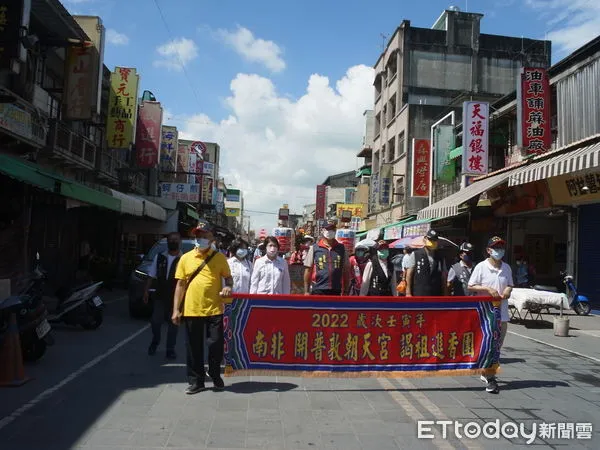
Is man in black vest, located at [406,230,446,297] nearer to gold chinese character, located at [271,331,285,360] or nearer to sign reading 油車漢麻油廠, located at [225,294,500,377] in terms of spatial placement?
→ sign reading 油車漢麻油廠, located at [225,294,500,377]

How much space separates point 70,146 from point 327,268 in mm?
12598

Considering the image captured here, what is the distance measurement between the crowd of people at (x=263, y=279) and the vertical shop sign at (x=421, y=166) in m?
19.3

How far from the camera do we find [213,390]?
5.84m

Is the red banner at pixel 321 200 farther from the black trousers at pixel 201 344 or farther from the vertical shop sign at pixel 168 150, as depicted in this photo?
the black trousers at pixel 201 344

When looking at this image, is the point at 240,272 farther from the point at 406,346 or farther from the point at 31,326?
the point at 406,346

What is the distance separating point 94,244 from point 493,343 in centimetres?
1960

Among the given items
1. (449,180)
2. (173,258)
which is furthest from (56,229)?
(449,180)

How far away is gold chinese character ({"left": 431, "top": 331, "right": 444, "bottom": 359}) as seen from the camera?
609 cm

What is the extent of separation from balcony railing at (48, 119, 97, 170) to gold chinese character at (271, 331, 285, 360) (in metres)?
12.4

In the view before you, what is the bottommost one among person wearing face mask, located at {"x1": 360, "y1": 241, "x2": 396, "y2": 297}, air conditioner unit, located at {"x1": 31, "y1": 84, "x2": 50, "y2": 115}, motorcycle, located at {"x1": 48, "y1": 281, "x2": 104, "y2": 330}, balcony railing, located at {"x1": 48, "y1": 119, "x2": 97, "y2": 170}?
motorcycle, located at {"x1": 48, "y1": 281, "x2": 104, "y2": 330}

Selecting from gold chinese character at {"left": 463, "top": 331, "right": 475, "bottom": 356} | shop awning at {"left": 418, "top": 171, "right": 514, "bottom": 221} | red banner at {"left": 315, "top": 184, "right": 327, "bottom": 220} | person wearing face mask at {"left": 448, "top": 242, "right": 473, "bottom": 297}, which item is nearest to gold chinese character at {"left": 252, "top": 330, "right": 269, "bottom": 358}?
gold chinese character at {"left": 463, "top": 331, "right": 475, "bottom": 356}

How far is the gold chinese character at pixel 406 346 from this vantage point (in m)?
6.03

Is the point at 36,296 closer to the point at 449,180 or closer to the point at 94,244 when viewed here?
the point at 94,244

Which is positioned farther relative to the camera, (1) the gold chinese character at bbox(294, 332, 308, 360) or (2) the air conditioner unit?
(2) the air conditioner unit
